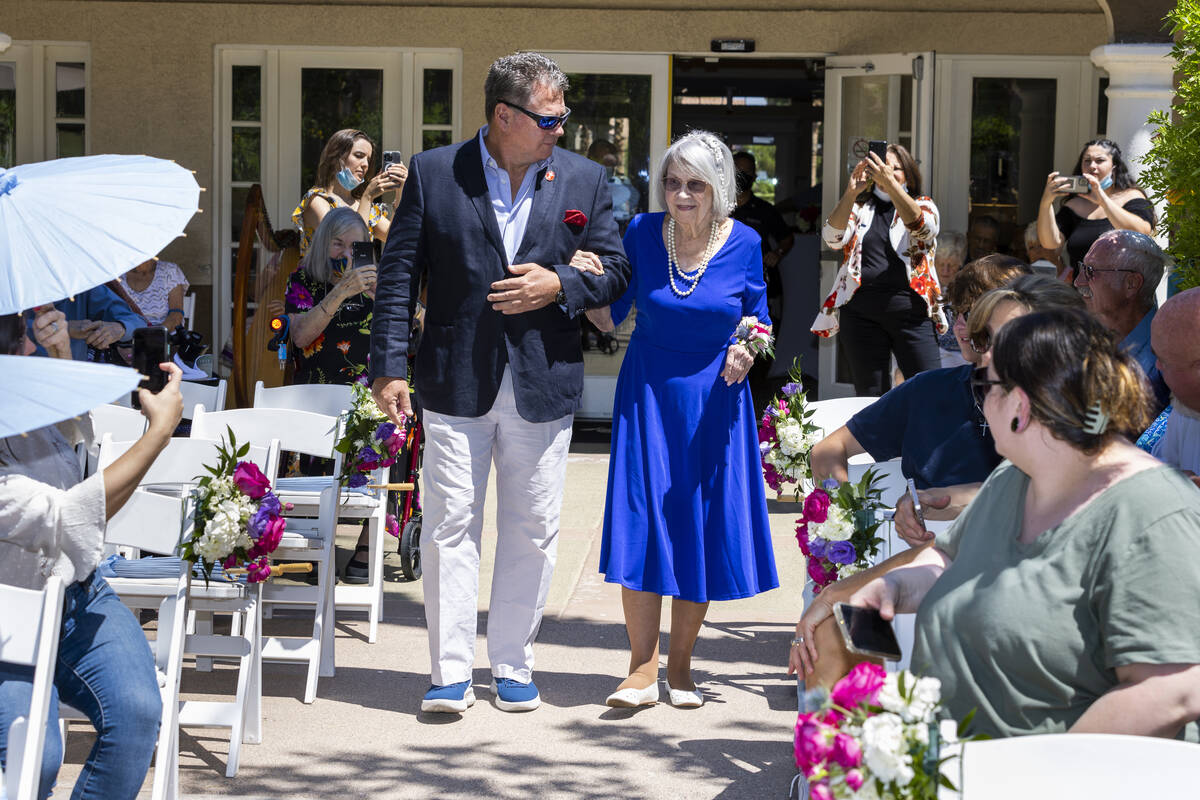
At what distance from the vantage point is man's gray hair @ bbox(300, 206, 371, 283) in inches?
262

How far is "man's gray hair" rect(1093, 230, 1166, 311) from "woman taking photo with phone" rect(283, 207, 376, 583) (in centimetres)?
331

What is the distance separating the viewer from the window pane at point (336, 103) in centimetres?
1086

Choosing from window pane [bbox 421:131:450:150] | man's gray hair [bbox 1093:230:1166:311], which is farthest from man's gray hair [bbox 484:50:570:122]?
window pane [bbox 421:131:450:150]

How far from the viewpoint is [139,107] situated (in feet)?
35.1

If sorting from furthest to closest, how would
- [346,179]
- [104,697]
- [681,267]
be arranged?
[346,179], [681,267], [104,697]

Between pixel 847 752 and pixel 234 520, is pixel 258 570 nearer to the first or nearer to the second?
pixel 234 520

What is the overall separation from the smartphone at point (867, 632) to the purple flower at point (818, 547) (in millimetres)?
1210

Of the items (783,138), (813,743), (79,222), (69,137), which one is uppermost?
(783,138)

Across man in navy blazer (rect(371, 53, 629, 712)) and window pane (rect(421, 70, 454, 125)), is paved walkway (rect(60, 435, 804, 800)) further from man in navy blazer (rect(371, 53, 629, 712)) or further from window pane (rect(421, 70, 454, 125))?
window pane (rect(421, 70, 454, 125))

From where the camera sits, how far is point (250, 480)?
427cm

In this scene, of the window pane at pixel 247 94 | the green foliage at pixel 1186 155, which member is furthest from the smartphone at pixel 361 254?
the window pane at pixel 247 94

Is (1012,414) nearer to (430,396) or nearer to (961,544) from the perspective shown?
(961,544)

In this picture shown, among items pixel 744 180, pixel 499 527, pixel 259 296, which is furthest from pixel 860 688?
pixel 744 180

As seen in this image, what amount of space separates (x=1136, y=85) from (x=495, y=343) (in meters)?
5.06
